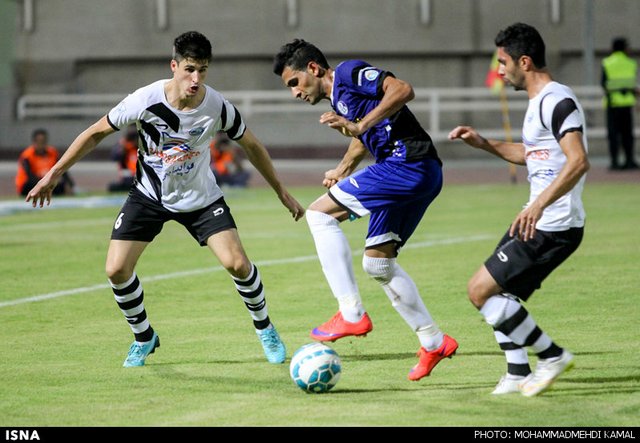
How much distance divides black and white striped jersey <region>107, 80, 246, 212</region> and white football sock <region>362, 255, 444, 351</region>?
1.21 m

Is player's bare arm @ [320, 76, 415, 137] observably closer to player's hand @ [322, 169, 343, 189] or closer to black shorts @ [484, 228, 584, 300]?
player's hand @ [322, 169, 343, 189]

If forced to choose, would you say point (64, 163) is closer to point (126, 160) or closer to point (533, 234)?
point (533, 234)

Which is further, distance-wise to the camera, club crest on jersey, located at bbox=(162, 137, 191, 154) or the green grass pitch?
club crest on jersey, located at bbox=(162, 137, 191, 154)

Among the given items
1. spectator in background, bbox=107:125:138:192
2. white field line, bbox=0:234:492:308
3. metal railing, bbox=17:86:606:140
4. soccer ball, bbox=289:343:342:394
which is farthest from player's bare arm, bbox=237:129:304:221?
metal railing, bbox=17:86:606:140

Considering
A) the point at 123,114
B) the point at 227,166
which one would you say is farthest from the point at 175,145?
the point at 227,166

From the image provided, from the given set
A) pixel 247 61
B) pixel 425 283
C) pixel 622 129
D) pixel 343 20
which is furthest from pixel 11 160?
pixel 425 283

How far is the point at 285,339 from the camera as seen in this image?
8773mm

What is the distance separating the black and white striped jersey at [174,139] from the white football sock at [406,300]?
3.97 feet

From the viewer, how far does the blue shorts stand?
25.1 feet

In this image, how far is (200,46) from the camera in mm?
7566

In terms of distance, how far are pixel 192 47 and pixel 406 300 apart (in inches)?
78.5

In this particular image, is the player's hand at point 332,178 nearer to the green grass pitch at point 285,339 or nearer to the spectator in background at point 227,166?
the green grass pitch at point 285,339

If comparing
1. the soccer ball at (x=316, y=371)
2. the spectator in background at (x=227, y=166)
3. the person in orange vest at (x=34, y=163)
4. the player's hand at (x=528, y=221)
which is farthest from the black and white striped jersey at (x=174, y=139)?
the spectator in background at (x=227, y=166)

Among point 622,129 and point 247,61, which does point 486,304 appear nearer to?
point 622,129
